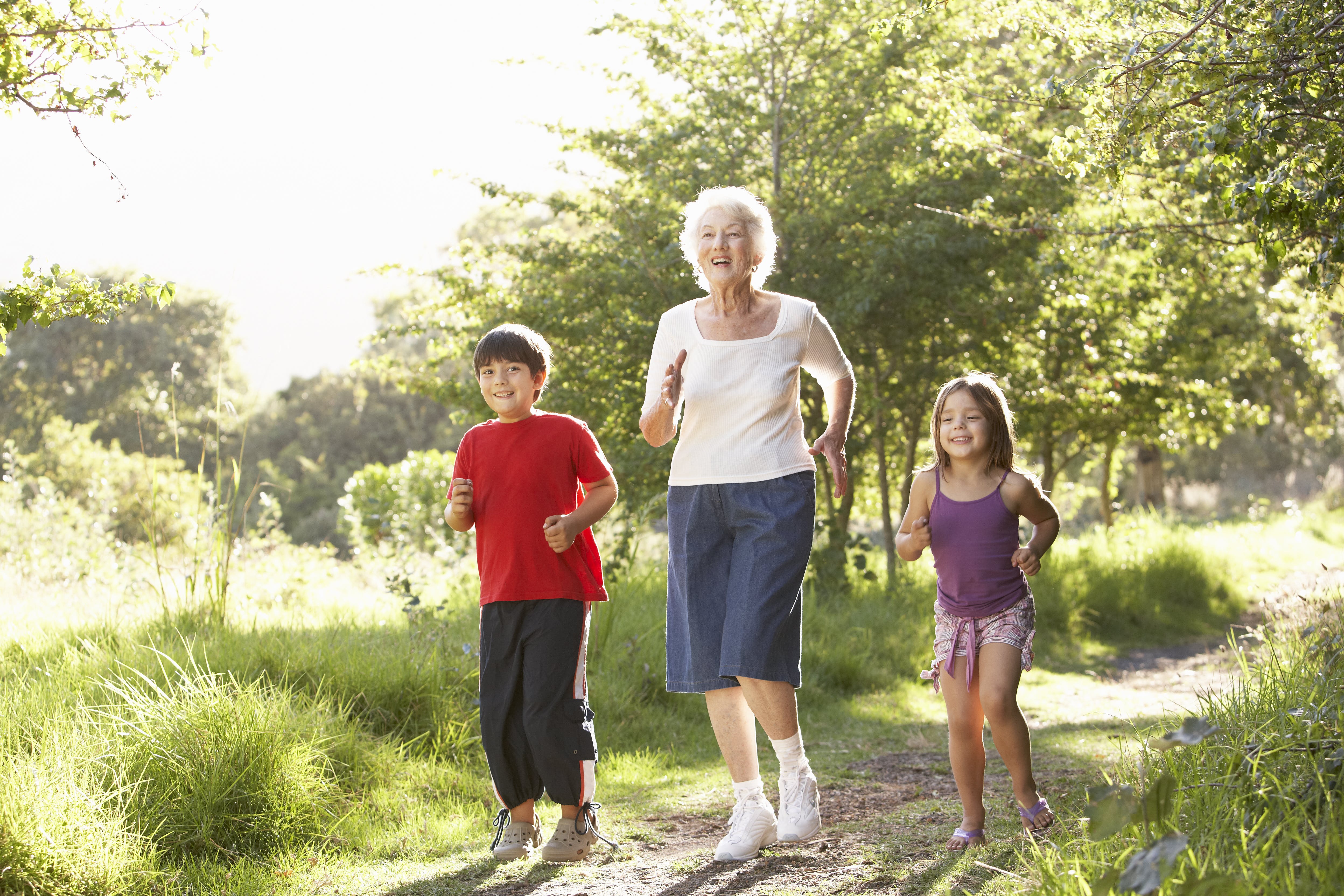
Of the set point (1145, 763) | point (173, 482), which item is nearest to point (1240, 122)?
point (1145, 763)

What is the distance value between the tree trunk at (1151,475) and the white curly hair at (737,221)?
1824 cm

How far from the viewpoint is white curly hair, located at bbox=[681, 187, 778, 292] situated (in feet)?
11.9

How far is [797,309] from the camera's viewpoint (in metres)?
3.63

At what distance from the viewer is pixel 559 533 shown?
11.4 feet

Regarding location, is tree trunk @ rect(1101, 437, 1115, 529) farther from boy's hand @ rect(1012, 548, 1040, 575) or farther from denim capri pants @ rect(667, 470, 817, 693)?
denim capri pants @ rect(667, 470, 817, 693)

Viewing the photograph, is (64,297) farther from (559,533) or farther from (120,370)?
(120,370)

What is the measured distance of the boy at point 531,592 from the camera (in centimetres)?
356

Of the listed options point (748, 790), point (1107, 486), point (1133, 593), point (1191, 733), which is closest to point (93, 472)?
point (1107, 486)

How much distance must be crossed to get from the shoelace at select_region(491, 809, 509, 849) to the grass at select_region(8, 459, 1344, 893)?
0.09 metres

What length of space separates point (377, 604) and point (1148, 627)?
7498 mm

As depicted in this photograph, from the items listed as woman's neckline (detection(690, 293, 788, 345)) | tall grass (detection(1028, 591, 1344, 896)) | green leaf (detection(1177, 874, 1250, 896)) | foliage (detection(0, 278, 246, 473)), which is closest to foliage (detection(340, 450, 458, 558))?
woman's neckline (detection(690, 293, 788, 345))

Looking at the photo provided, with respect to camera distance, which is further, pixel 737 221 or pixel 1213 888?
pixel 737 221

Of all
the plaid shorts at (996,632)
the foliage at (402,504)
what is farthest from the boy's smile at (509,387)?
the foliage at (402,504)

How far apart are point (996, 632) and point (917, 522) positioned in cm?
41
